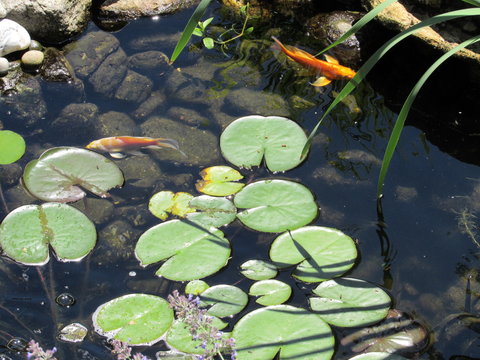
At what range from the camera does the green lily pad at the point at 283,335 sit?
212cm

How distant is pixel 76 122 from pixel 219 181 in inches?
34.9

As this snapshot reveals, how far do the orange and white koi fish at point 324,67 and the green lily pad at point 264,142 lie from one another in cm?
55

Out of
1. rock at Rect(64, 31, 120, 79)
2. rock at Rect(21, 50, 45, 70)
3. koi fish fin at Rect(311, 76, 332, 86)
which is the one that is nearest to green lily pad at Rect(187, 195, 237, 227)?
koi fish fin at Rect(311, 76, 332, 86)

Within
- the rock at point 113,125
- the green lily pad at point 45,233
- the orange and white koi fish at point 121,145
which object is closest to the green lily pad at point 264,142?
the orange and white koi fish at point 121,145

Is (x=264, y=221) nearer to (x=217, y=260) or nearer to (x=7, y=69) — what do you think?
(x=217, y=260)

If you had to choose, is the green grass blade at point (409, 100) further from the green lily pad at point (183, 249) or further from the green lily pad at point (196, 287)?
the green lily pad at point (196, 287)

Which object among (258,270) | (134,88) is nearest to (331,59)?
(134,88)

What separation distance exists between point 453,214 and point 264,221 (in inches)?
35.3

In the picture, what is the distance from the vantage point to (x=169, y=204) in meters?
2.68

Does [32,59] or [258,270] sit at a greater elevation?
[32,59]

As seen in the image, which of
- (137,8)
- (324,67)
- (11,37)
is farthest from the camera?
(137,8)

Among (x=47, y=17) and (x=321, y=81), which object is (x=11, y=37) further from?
(x=321, y=81)

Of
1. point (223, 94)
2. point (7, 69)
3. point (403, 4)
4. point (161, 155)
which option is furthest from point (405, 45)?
point (7, 69)

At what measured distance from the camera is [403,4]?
348cm
